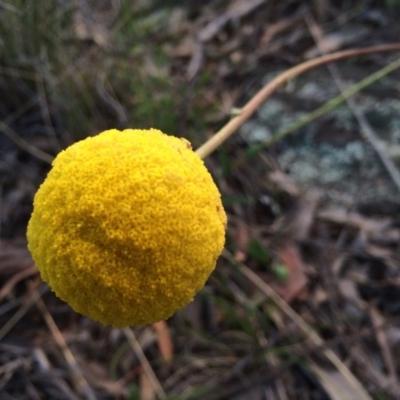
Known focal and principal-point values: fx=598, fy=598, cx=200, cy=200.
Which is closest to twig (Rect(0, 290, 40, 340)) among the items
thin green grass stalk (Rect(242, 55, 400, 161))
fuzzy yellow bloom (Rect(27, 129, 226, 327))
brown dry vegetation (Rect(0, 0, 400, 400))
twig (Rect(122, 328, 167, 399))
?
brown dry vegetation (Rect(0, 0, 400, 400))

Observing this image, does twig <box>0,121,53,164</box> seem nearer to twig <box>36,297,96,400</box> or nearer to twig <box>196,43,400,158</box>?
twig <box>36,297,96,400</box>

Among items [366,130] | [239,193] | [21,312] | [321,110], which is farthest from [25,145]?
[366,130]

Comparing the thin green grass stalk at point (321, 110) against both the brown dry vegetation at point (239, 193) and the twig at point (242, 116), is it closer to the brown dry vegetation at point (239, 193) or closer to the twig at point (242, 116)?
the brown dry vegetation at point (239, 193)

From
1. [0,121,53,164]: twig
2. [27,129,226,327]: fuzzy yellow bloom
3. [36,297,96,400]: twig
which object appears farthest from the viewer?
[0,121,53,164]: twig

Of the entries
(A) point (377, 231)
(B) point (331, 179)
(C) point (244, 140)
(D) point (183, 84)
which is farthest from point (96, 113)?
(A) point (377, 231)

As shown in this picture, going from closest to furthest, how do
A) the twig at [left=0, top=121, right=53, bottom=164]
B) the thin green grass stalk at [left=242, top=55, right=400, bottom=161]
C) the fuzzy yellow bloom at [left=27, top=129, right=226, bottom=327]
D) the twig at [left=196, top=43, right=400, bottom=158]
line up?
the fuzzy yellow bloom at [left=27, top=129, right=226, bottom=327], the twig at [left=196, top=43, right=400, bottom=158], the thin green grass stalk at [left=242, top=55, right=400, bottom=161], the twig at [left=0, top=121, right=53, bottom=164]

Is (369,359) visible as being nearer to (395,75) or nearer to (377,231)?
(377,231)
